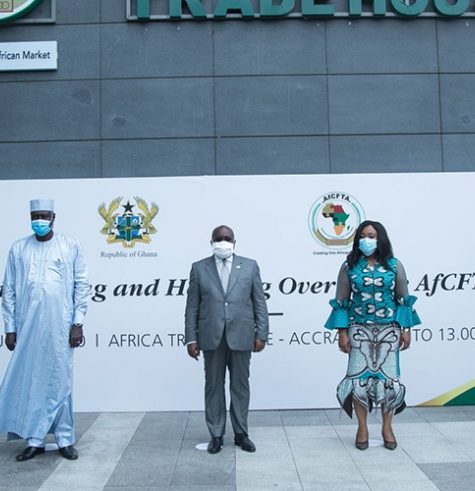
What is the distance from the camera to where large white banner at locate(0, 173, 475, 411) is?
6.04 meters

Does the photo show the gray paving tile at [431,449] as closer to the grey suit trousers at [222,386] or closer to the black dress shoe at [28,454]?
the grey suit trousers at [222,386]

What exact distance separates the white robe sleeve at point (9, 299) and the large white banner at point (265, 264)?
1.28 metres

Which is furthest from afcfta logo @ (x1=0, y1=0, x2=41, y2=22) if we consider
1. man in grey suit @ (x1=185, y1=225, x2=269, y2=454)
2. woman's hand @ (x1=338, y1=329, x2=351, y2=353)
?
woman's hand @ (x1=338, y1=329, x2=351, y2=353)

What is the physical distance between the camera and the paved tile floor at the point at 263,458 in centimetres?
410

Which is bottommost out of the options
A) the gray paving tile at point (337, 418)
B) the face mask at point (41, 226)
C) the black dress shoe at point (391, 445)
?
the gray paving tile at point (337, 418)

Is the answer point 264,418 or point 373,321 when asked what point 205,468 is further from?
point 373,321

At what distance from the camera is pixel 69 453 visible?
4.65 m

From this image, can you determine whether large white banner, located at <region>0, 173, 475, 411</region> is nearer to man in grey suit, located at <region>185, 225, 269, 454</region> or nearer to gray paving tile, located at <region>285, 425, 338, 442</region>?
gray paving tile, located at <region>285, 425, 338, 442</region>

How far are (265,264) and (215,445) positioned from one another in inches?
77.7

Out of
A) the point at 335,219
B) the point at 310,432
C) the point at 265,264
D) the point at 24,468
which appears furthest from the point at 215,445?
the point at 335,219

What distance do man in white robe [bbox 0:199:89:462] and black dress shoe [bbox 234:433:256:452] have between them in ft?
4.19

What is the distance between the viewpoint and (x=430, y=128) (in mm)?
6750

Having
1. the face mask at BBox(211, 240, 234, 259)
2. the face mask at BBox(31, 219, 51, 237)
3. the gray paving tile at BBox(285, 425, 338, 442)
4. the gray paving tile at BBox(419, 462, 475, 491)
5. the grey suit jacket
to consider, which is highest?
the face mask at BBox(31, 219, 51, 237)

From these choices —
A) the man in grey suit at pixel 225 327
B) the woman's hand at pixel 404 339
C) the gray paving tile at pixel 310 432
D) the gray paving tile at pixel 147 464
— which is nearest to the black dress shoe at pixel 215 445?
the man in grey suit at pixel 225 327
